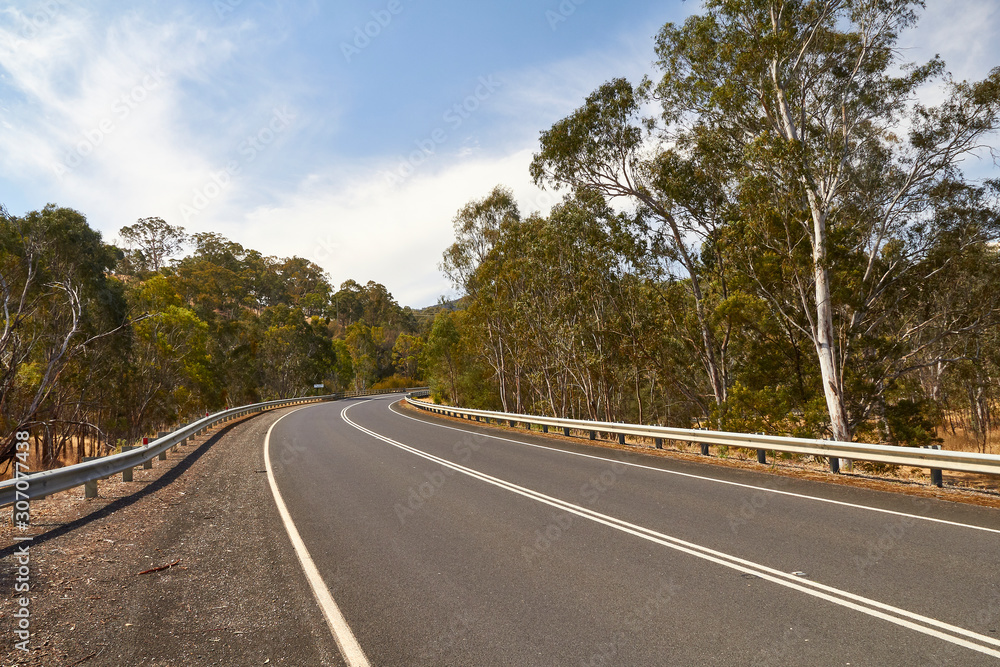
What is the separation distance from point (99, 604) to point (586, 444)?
13.0m

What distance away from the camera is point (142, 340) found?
1490 inches

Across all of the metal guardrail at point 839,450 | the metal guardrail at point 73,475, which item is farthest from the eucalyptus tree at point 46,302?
the metal guardrail at point 839,450

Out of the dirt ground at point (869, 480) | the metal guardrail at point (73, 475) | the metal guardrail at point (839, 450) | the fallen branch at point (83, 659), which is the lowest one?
the dirt ground at point (869, 480)

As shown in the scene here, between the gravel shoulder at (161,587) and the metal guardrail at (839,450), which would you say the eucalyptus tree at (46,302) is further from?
the metal guardrail at (839,450)

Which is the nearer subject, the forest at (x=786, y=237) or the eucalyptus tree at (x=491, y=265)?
the forest at (x=786, y=237)

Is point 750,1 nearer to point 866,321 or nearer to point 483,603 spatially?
point 866,321

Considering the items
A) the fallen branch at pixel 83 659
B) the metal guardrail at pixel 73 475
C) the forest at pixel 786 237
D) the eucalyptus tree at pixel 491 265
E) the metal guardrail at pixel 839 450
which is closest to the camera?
the fallen branch at pixel 83 659

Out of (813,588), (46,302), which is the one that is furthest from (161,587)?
(46,302)

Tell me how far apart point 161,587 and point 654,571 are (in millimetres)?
4560

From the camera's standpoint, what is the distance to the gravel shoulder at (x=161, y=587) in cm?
392

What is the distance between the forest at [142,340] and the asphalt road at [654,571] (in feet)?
49.5

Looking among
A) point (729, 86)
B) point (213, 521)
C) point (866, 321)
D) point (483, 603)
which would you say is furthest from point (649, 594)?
point (866, 321)

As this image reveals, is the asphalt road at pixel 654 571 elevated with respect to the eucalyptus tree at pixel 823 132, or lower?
lower

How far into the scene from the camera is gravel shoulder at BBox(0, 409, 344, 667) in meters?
3.92
